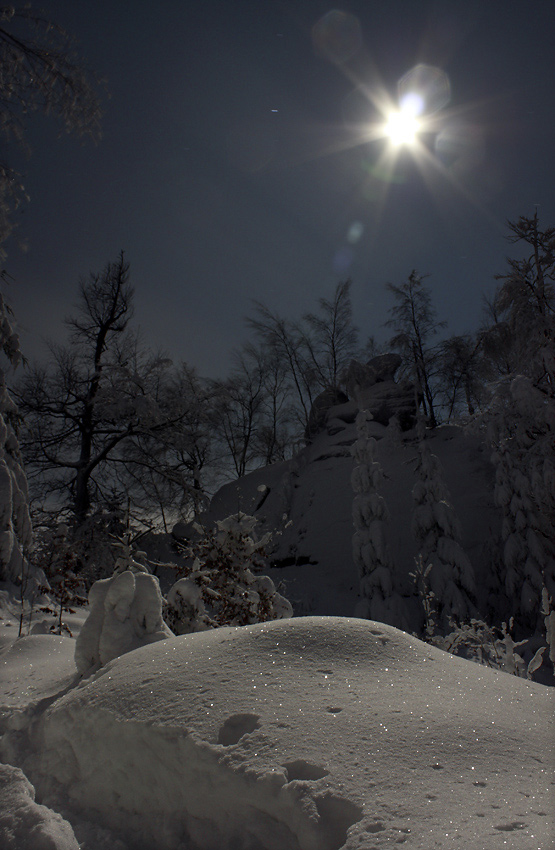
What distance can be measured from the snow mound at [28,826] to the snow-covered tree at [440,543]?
12137mm

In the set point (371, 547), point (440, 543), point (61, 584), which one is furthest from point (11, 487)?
point (440, 543)

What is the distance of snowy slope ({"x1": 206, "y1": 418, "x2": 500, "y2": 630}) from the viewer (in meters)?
15.7

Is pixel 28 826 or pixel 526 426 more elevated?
pixel 526 426

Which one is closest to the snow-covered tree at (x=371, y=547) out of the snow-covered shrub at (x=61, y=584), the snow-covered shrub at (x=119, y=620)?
the snow-covered shrub at (x=61, y=584)

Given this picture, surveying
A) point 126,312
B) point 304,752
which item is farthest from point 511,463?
point 126,312

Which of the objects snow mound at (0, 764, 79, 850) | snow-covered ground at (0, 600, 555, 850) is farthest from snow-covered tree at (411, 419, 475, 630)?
snow mound at (0, 764, 79, 850)

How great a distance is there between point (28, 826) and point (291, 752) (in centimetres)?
113

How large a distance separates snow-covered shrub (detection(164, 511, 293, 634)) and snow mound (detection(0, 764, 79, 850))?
12.6 feet

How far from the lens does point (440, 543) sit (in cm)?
1387

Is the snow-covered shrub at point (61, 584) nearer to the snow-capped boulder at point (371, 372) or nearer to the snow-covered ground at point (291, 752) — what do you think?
the snow-covered ground at point (291, 752)

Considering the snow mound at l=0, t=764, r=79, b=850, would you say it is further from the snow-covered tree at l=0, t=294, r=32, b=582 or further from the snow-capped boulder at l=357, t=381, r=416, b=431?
the snow-capped boulder at l=357, t=381, r=416, b=431

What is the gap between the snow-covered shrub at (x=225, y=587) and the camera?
5984 mm

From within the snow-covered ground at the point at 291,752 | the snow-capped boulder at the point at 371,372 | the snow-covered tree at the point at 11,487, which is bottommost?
the snow-covered ground at the point at 291,752

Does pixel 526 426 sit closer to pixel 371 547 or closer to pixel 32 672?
pixel 371 547
